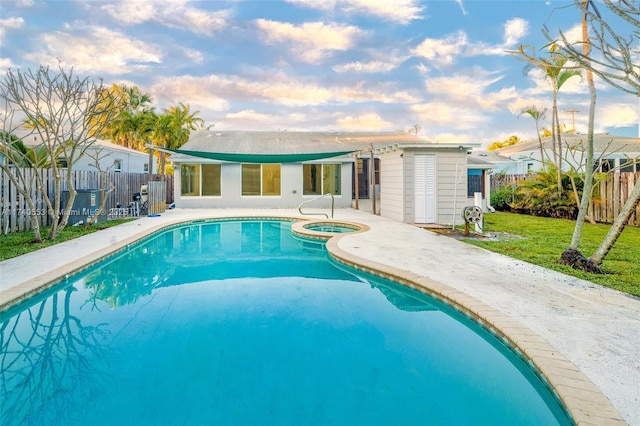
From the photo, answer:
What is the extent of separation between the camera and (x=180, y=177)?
16328 millimetres

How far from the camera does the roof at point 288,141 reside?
676 inches

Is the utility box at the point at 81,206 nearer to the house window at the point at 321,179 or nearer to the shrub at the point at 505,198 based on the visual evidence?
the house window at the point at 321,179

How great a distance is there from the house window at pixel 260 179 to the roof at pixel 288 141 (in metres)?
0.79

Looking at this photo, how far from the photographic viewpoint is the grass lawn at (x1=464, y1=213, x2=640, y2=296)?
16.3ft

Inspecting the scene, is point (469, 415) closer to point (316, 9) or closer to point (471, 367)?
point (471, 367)

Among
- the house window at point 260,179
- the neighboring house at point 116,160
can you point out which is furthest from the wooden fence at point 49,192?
the neighboring house at point 116,160

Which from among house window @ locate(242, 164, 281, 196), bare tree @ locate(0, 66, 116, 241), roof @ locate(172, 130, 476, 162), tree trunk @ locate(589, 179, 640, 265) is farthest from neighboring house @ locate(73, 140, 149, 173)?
tree trunk @ locate(589, 179, 640, 265)

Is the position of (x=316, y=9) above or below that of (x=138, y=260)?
above

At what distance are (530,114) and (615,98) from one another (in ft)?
25.4

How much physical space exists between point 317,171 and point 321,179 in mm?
432

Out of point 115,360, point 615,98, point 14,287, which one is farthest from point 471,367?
point 615,98

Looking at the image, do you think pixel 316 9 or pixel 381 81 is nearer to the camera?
pixel 316 9

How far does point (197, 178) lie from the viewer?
16422 millimetres

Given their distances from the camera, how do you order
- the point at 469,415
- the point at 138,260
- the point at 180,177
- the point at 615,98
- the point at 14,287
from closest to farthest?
the point at 469,415
the point at 14,287
the point at 138,260
the point at 180,177
the point at 615,98
